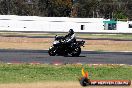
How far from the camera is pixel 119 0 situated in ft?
473

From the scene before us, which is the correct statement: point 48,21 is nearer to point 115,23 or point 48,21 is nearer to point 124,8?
point 115,23

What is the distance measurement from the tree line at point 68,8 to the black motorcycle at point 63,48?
86.2 meters

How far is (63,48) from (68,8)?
92.8 meters

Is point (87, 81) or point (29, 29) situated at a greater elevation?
point (87, 81)

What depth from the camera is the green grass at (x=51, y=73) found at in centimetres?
1425

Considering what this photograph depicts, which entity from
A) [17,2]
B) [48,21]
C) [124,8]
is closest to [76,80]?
[48,21]

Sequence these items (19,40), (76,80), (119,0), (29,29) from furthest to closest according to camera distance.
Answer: (119,0) → (29,29) → (19,40) → (76,80)

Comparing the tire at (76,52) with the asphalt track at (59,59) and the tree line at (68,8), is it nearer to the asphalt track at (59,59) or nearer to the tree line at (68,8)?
the asphalt track at (59,59)

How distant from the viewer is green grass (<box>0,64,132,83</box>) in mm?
14247

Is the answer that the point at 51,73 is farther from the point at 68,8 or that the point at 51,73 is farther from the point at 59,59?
the point at 68,8

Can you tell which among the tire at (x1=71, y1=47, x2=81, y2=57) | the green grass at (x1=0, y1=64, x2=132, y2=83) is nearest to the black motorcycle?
the tire at (x1=71, y1=47, x2=81, y2=57)

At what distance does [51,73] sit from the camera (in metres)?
15.9

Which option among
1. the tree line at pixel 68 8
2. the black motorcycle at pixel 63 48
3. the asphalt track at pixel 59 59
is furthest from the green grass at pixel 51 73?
the tree line at pixel 68 8

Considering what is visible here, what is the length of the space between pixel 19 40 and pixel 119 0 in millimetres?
104455
